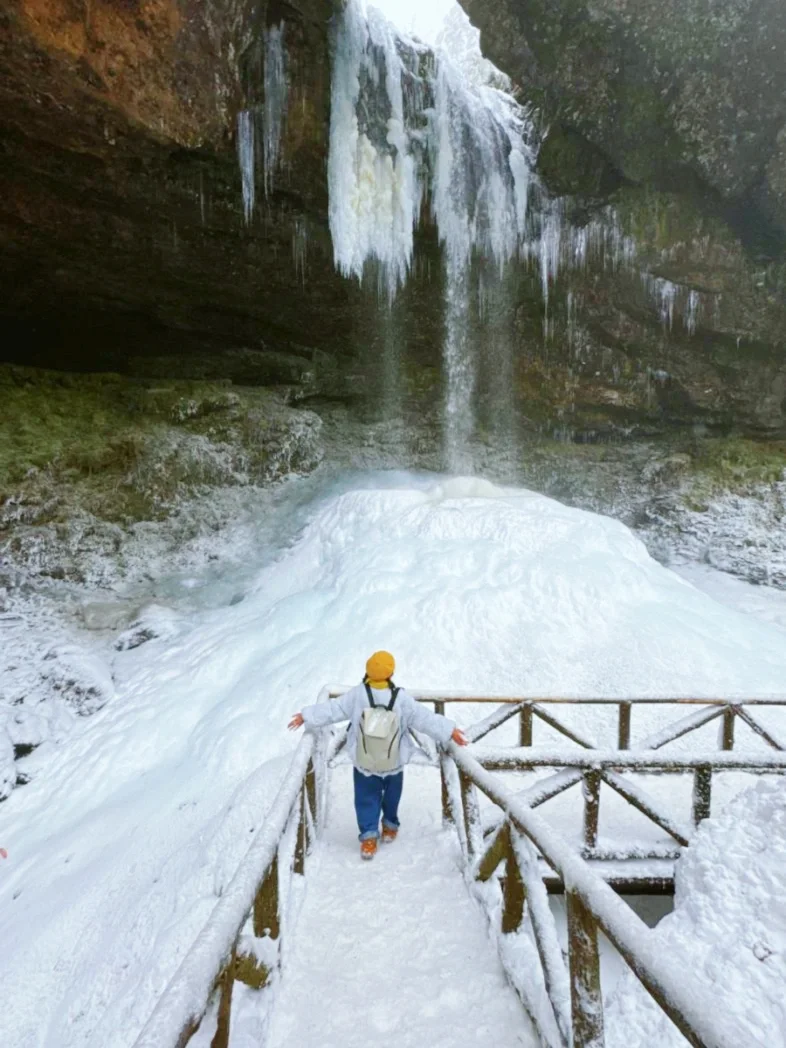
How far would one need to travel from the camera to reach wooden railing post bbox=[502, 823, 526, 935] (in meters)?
2.66

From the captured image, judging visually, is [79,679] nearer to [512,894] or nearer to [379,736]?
[379,736]

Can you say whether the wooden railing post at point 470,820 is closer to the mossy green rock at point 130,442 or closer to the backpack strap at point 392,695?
the backpack strap at point 392,695

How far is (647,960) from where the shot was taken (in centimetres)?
150

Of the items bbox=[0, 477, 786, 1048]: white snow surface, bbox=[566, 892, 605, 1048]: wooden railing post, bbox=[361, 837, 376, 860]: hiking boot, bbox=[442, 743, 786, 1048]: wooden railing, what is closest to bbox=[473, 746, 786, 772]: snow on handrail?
bbox=[442, 743, 786, 1048]: wooden railing

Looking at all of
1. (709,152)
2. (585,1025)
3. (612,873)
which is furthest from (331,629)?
(709,152)

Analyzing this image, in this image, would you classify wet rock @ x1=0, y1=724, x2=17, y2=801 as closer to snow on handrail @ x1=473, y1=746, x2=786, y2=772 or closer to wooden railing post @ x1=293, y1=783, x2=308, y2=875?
wooden railing post @ x1=293, y1=783, x2=308, y2=875

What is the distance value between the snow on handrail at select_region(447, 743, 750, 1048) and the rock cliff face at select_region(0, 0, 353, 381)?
38.3 feet

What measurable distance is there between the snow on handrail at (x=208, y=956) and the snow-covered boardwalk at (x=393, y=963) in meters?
0.67

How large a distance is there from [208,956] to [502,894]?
1.81 meters

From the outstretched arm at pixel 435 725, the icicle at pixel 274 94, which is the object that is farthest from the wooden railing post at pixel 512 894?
the icicle at pixel 274 94

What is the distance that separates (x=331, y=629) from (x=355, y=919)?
504cm

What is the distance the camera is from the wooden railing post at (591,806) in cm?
411

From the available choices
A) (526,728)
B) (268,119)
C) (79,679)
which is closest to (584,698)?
(526,728)

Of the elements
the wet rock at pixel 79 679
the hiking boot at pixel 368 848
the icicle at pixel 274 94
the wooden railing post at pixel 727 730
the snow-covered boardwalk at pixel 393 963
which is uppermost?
the icicle at pixel 274 94
